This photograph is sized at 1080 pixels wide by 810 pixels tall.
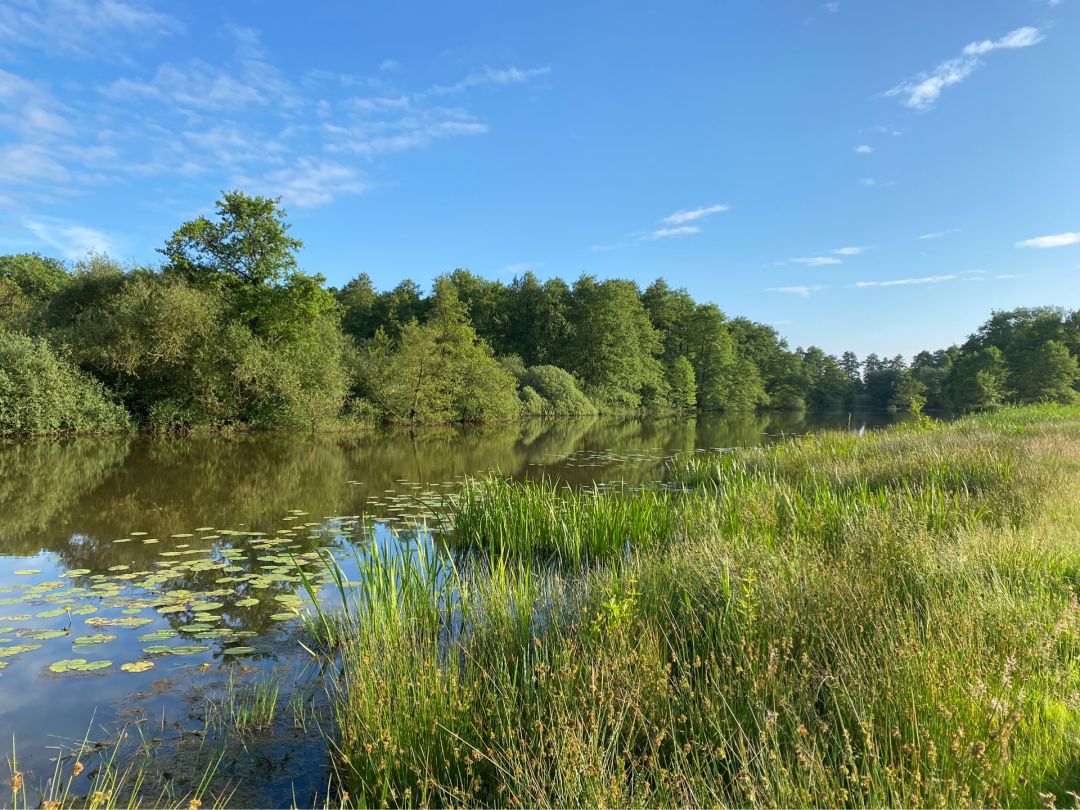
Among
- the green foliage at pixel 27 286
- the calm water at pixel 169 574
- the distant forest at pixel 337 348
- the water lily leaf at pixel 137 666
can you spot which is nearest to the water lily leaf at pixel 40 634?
the calm water at pixel 169 574

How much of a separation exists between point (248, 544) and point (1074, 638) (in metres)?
8.84

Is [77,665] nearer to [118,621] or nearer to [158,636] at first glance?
[158,636]

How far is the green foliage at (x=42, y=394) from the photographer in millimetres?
20438

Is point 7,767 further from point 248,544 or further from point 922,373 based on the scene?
point 922,373

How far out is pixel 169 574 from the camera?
690cm

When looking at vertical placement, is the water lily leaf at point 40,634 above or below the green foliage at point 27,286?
below

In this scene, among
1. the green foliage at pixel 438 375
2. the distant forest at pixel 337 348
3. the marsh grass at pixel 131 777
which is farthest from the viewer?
the green foliage at pixel 438 375

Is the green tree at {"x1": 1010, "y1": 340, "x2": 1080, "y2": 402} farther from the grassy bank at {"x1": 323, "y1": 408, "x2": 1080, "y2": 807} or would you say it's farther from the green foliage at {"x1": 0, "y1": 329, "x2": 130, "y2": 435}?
the green foliage at {"x1": 0, "y1": 329, "x2": 130, "y2": 435}

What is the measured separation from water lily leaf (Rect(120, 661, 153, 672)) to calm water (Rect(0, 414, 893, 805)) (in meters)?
0.02

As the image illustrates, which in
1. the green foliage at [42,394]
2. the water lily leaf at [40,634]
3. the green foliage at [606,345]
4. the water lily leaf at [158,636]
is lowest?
the water lily leaf at [158,636]

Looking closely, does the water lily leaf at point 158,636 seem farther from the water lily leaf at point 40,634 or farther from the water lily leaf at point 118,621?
the water lily leaf at point 40,634

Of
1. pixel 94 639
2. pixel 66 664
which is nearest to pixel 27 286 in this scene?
pixel 94 639

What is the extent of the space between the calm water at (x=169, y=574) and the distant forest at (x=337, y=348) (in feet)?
23.2

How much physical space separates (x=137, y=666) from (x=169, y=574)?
258cm
